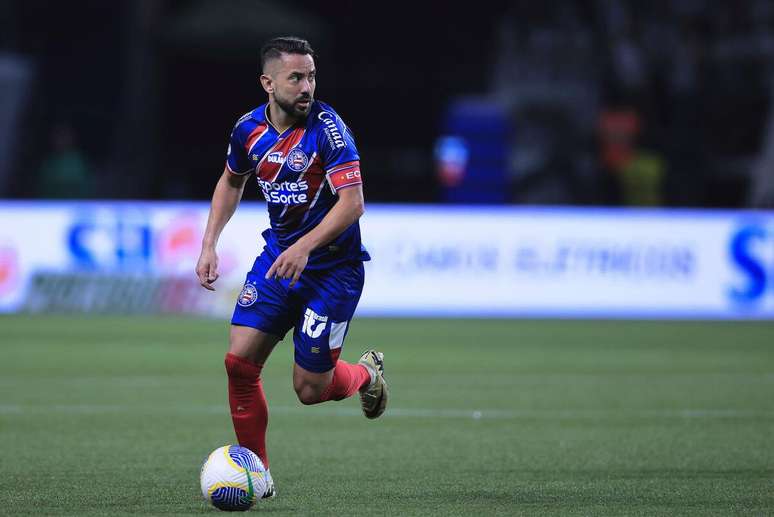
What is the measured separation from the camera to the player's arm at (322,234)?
6406 millimetres

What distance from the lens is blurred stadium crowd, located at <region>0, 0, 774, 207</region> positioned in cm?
2239

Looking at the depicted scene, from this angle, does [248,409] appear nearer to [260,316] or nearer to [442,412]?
[260,316]

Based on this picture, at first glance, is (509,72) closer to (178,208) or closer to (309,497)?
(178,208)

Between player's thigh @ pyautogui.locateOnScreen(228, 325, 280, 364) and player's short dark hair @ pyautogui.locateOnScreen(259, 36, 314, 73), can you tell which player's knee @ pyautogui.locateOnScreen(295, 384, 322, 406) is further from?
player's short dark hair @ pyautogui.locateOnScreen(259, 36, 314, 73)

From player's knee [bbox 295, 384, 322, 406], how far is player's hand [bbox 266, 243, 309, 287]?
0.81 meters

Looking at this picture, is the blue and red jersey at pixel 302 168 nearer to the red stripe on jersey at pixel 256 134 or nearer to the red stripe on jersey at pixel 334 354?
the red stripe on jersey at pixel 256 134

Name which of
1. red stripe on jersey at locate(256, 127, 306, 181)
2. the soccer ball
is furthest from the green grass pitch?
red stripe on jersey at locate(256, 127, 306, 181)

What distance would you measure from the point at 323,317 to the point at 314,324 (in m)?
0.05

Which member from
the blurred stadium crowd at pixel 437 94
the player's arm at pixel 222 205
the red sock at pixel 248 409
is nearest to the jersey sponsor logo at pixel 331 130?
the player's arm at pixel 222 205

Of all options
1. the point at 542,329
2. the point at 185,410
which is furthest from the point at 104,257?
the point at 185,410

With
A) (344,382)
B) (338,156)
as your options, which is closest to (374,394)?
(344,382)

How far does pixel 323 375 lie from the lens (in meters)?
7.09

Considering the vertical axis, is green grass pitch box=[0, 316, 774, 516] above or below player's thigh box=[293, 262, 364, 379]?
below

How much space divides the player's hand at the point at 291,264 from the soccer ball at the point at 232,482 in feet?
2.65
